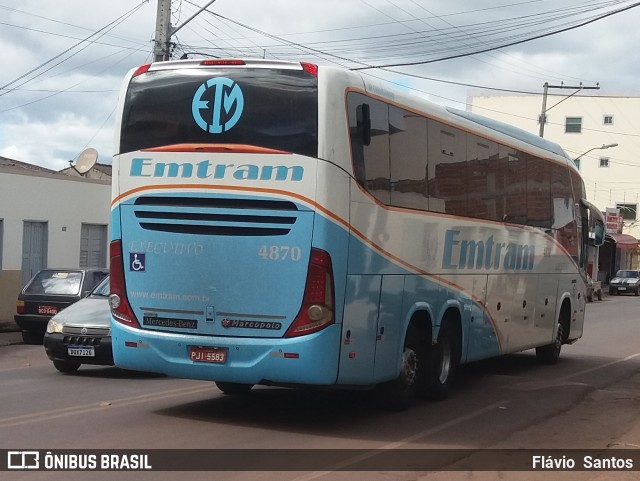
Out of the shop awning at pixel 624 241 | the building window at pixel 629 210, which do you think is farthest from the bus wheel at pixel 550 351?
the building window at pixel 629 210

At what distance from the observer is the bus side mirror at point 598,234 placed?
2027 centimetres

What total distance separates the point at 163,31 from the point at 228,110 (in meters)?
14.1

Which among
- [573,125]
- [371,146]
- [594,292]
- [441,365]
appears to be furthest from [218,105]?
[573,125]

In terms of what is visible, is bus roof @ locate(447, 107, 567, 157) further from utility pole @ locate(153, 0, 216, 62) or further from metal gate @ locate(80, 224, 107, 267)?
metal gate @ locate(80, 224, 107, 267)

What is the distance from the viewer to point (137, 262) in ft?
34.2

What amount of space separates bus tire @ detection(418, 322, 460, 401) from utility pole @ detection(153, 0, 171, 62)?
1277cm

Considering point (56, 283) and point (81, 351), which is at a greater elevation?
point (56, 283)

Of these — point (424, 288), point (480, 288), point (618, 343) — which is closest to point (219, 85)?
point (424, 288)

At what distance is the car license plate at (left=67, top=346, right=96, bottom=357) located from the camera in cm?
1419

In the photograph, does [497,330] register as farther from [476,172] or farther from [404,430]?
[404,430]

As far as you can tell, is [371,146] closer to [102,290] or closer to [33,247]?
[102,290]

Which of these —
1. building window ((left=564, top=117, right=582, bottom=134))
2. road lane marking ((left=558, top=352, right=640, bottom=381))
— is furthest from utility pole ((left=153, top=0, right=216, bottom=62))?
building window ((left=564, top=117, right=582, bottom=134))

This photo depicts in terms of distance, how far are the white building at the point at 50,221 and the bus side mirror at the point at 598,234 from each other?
610 inches

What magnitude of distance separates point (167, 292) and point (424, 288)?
3.25m
